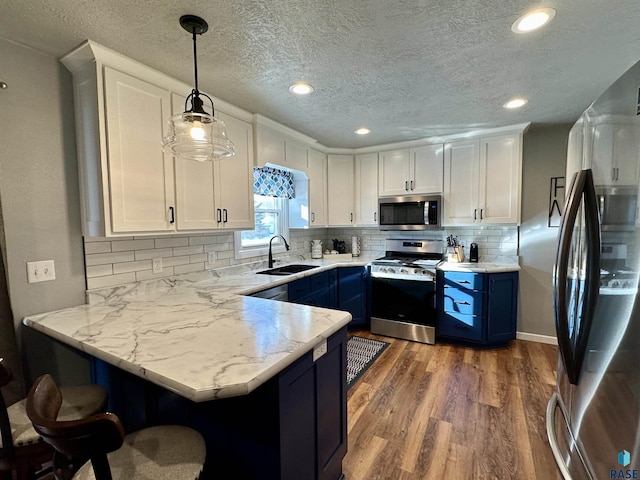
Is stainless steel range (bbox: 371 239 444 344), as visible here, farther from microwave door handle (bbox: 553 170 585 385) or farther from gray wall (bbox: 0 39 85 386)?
gray wall (bbox: 0 39 85 386)

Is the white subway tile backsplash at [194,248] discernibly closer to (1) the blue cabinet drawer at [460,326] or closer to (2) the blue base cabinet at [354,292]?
(2) the blue base cabinet at [354,292]

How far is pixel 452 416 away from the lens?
2.11 metres

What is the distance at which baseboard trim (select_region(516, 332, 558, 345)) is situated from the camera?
3.25 m

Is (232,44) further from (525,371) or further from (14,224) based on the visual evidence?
(525,371)

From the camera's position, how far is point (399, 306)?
3.43 m

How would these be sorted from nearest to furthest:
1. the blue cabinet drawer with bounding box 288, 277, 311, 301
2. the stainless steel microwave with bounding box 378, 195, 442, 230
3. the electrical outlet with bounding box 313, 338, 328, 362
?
the electrical outlet with bounding box 313, 338, 328, 362, the blue cabinet drawer with bounding box 288, 277, 311, 301, the stainless steel microwave with bounding box 378, 195, 442, 230

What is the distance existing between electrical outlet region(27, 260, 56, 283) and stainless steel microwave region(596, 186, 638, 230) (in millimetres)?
2612

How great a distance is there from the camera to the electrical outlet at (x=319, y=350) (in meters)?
1.30

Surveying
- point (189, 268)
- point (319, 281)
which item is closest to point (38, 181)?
point (189, 268)

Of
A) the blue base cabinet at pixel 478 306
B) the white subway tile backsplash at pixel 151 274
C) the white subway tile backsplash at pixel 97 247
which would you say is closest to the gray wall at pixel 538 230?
the blue base cabinet at pixel 478 306

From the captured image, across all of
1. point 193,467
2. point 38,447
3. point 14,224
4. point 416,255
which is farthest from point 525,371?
point 14,224

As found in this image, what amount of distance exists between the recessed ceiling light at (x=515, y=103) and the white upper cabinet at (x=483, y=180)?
67 centimetres

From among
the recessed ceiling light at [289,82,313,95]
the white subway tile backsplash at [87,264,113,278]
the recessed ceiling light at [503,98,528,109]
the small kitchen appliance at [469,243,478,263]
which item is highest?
the recessed ceiling light at [289,82,313,95]

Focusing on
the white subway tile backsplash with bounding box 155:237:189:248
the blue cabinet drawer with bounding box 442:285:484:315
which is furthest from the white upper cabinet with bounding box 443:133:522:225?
the white subway tile backsplash with bounding box 155:237:189:248
